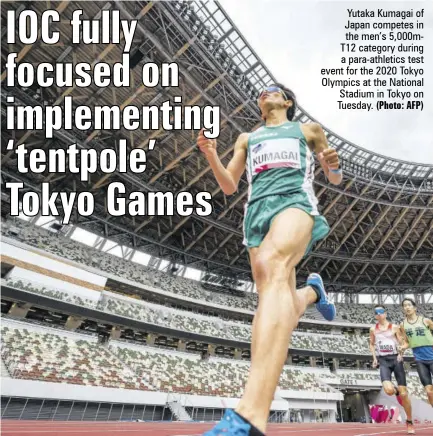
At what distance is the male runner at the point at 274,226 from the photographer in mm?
1479

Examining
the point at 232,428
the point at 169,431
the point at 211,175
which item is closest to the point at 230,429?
the point at 232,428

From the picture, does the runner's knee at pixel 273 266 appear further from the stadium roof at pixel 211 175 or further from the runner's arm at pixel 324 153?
the stadium roof at pixel 211 175

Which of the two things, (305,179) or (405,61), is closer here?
(305,179)

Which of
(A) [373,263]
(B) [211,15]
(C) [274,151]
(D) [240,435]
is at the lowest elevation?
(D) [240,435]

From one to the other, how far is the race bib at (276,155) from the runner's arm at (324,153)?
0.54ft

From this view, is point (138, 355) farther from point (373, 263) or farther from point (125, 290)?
point (373, 263)

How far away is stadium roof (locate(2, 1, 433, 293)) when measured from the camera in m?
18.4

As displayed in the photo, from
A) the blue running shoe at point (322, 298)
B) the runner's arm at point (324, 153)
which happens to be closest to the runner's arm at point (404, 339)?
the blue running shoe at point (322, 298)

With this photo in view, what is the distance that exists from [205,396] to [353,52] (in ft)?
63.8

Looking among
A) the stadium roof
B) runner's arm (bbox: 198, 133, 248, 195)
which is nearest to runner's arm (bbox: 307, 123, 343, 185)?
runner's arm (bbox: 198, 133, 248, 195)

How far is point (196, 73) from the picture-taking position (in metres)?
19.7

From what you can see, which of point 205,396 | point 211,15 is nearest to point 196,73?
point 211,15

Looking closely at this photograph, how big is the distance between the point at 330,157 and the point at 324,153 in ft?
0.15

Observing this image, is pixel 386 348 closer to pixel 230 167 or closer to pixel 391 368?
pixel 391 368
